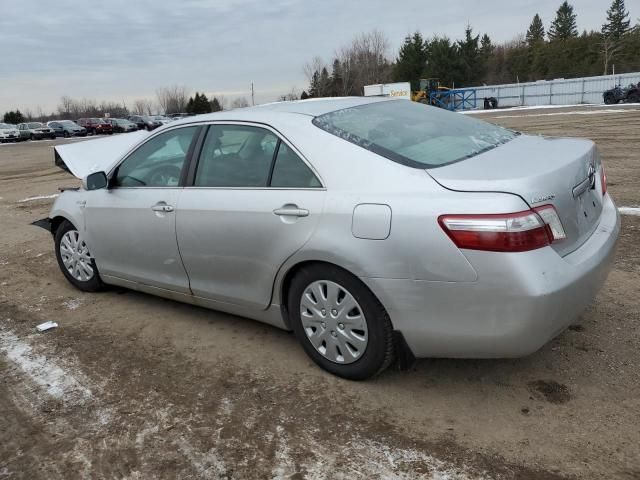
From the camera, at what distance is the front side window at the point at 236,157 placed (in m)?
3.41

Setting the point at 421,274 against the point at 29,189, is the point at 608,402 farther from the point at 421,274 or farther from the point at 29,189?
the point at 29,189

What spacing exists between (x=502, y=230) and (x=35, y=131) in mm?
49359

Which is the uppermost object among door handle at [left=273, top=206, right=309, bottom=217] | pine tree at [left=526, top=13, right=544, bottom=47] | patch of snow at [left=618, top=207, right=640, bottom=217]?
pine tree at [left=526, top=13, right=544, bottom=47]

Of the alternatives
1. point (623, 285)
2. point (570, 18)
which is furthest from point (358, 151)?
point (570, 18)

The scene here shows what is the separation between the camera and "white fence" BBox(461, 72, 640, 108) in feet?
146

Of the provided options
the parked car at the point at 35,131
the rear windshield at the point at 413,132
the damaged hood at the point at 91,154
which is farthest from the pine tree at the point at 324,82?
the rear windshield at the point at 413,132

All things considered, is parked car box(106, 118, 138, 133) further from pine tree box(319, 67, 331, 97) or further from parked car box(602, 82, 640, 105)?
pine tree box(319, 67, 331, 97)

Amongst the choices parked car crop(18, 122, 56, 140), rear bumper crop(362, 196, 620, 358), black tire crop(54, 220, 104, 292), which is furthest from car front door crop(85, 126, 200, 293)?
parked car crop(18, 122, 56, 140)

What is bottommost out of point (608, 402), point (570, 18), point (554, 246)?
point (608, 402)

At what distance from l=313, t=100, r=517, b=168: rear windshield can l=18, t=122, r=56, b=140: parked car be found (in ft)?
156

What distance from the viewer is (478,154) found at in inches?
123

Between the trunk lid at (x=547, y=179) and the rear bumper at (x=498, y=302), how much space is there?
0.15 m

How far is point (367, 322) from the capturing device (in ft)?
9.62

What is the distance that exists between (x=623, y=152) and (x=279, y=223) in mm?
10258
